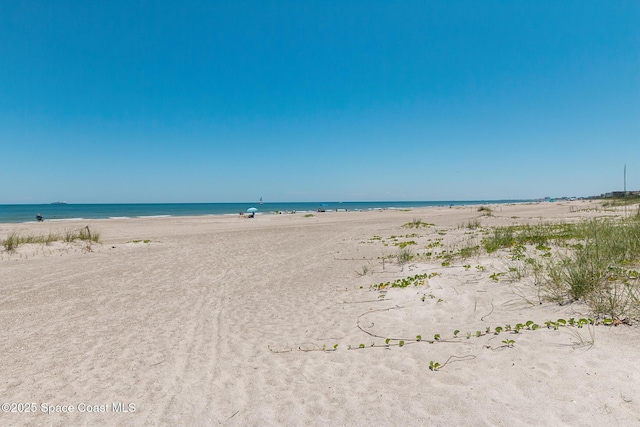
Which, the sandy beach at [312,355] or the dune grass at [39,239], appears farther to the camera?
the dune grass at [39,239]

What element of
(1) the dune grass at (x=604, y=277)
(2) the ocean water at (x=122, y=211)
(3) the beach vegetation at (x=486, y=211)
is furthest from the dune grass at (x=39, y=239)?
(2) the ocean water at (x=122, y=211)

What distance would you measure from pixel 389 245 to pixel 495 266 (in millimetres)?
6801

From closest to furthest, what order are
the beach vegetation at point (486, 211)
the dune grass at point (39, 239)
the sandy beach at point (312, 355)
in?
the sandy beach at point (312, 355), the dune grass at point (39, 239), the beach vegetation at point (486, 211)

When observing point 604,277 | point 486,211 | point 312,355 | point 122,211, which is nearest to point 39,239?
point 312,355

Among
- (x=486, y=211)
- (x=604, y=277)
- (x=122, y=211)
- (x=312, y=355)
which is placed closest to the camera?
(x=312, y=355)

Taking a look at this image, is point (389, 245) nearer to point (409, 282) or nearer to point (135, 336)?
point (409, 282)

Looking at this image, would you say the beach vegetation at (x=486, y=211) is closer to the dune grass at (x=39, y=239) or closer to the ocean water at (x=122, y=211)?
the ocean water at (x=122, y=211)

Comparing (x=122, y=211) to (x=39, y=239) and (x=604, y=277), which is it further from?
(x=604, y=277)

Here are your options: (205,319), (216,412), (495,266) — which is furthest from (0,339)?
(495,266)

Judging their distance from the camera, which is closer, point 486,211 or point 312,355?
point 312,355

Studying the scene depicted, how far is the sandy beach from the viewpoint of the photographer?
3424 mm

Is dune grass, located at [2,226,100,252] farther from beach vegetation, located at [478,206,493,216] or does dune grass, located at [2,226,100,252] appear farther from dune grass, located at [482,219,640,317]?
beach vegetation, located at [478,206,493,216]

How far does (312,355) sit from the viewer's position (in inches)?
192

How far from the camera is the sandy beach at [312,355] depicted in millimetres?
3424
